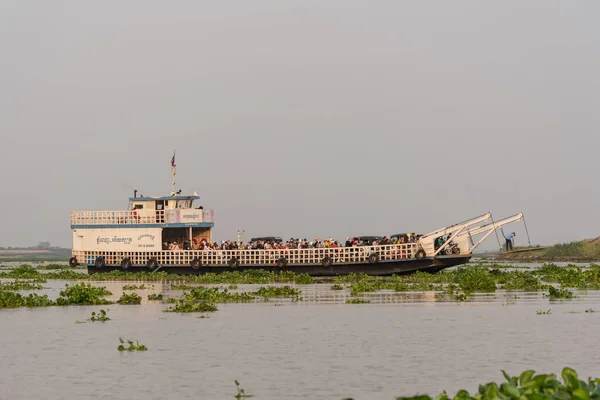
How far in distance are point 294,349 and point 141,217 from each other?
1534 inches

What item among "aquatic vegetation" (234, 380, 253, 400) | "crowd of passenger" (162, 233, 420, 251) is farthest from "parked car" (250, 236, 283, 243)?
"aquatic vegetation" (234, 380, 253, 400)

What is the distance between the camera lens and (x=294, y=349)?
23.8 meters

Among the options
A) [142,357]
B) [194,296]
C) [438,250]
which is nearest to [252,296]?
[194,296]

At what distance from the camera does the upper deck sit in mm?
60250

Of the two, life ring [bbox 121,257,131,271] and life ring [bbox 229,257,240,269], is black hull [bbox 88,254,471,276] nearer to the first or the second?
life ring [bbox 229,257,240,269]

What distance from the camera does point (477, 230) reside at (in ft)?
178

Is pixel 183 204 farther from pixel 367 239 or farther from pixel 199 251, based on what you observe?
pixel 367 239

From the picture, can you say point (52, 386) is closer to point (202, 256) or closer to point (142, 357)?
point (142, 357)

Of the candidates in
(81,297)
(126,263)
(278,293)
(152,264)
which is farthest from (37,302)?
(126,263)

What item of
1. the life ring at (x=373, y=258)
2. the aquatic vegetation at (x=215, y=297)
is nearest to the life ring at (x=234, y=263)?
the life ring at (x=373, y=258)

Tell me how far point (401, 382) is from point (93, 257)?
4706 centimetres

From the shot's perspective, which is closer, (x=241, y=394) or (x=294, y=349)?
(x=241, y=394)

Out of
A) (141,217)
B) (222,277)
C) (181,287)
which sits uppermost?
(141,217)

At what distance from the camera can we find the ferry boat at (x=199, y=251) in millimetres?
53938
